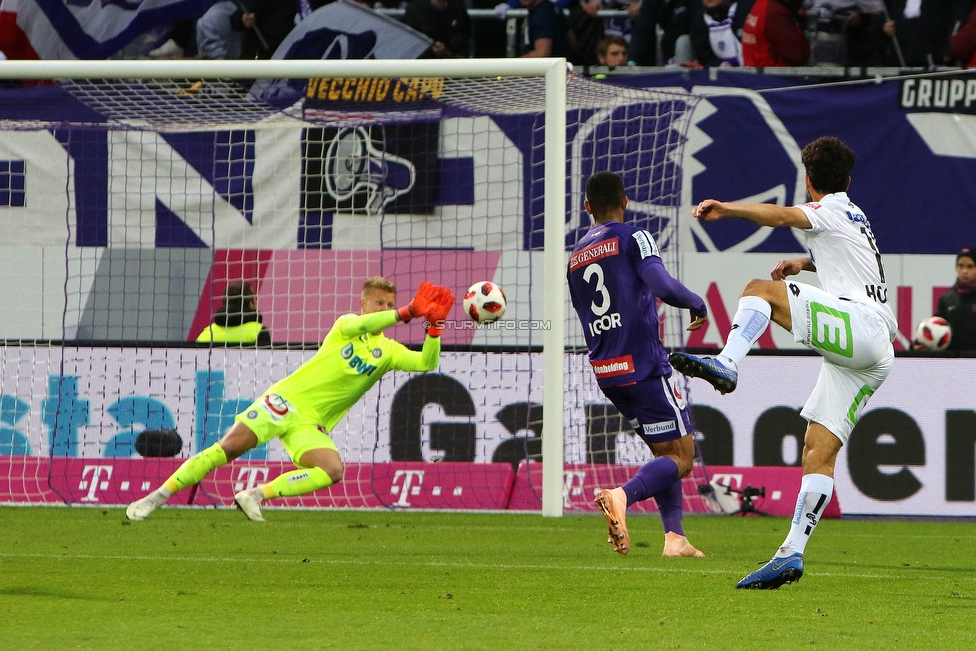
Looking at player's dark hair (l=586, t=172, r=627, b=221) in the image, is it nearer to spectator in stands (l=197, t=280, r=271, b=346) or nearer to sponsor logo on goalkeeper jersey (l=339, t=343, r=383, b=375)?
sponsor logo on goalkeeper jersey (l=339, t=343, r=383, b=375)

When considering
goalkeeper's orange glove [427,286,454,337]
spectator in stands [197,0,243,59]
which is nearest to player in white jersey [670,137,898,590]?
goalkeeper's orange glove [427,286,454,337]

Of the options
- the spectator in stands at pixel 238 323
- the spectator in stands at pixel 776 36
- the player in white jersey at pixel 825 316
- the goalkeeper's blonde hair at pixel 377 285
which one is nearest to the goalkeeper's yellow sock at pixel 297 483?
the goalkeeper's blonde hair at pixel 377 285

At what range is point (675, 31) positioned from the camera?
13680mm

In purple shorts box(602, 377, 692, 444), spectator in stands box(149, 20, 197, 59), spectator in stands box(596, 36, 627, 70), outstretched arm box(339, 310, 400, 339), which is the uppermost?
spectator in stands box(149, 20, 197, 59)

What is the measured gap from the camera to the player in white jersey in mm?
5547

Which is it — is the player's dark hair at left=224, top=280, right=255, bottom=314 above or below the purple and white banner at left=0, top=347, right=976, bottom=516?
above

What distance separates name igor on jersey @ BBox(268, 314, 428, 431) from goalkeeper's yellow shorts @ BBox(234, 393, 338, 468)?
72 mm

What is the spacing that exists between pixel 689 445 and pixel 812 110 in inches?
243

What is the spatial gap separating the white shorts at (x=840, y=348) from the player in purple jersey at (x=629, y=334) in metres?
1.26

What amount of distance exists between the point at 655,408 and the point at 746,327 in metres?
1.72

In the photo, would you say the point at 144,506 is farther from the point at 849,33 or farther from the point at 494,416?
the point at 849,33

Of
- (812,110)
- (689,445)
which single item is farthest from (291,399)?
(812,110)

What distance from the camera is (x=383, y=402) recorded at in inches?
421

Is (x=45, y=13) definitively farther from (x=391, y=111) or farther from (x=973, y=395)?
(x=973, y=395)
